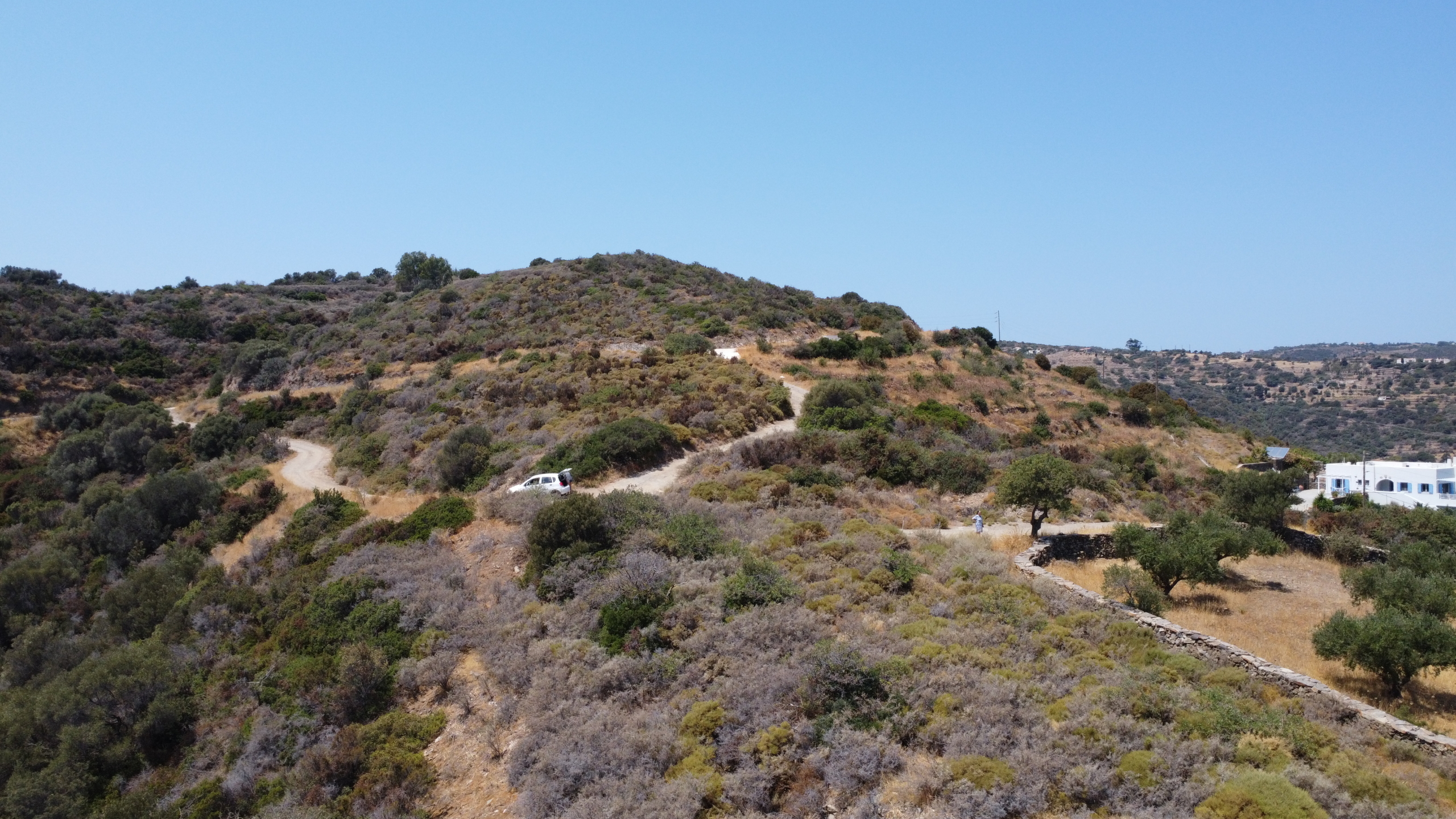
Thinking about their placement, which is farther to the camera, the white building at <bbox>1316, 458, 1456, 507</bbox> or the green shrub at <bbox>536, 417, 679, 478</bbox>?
the white building at <bbox>1316, 458, 1456, 507</bbox>

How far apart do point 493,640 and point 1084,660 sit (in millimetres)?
10189

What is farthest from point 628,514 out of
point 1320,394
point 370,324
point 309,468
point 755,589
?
point 1320,394

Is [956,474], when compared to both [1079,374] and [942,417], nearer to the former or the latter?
[942,417]

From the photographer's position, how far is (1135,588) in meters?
14.5

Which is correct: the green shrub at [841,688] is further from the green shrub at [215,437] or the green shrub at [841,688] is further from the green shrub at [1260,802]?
the green shrub at [215,437]

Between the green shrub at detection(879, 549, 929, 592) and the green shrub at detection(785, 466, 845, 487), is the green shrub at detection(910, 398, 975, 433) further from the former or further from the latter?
the green shrub at detection(879, 549, 929, 592)

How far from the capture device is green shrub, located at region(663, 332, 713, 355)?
43.8 m

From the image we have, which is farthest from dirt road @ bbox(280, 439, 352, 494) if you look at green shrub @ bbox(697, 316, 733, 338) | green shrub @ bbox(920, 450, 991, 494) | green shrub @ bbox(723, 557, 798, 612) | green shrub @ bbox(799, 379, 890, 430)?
green shrub @ bbox(697, 316, 733, 338)

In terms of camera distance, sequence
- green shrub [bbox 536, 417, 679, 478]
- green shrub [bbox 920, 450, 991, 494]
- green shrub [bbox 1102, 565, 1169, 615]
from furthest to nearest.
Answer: green shrub [bbox 536, 417, 679, 478] < green shrub [bbox 920, 450, 991, 494] < green shrub [bbox 1102, 565, 1169, 615]

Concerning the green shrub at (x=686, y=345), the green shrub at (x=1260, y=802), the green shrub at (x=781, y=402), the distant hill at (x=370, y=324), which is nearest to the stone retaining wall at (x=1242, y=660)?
the green shrub at (x=1260, y=802)

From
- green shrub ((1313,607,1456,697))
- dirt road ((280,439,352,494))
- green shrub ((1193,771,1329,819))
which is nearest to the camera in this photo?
green shrub ((1193,771,1329,819))

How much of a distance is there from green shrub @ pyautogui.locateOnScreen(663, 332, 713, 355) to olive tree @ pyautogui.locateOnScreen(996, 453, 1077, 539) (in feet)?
84.1

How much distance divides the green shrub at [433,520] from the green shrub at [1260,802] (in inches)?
689

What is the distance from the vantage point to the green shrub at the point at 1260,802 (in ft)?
25.1
